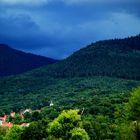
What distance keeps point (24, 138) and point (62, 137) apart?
8968 mm

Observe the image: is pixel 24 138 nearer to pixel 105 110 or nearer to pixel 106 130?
pixel 106 130

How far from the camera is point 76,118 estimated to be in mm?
91188

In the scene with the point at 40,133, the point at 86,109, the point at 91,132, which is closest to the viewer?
the point at 40,133

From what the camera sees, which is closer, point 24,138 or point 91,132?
point 24,138

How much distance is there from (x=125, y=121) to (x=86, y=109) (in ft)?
259

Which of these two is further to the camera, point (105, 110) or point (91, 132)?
point (105, 110)

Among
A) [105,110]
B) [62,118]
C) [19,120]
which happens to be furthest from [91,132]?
[19,120]

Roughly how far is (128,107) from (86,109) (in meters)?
79.3

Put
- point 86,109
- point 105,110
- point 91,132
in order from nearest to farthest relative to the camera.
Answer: point 91,132 < point 105,110 < point 86,109

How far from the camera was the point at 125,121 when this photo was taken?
305 ft

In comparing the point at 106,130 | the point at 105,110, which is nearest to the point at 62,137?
the point at 106,130

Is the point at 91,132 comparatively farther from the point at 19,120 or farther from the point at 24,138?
the point at 19,120

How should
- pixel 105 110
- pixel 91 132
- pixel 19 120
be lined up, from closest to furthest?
pixel 91 132
pixel 105 110
pixel 19 120

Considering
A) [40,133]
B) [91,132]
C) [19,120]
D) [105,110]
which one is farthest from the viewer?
[19,120]
